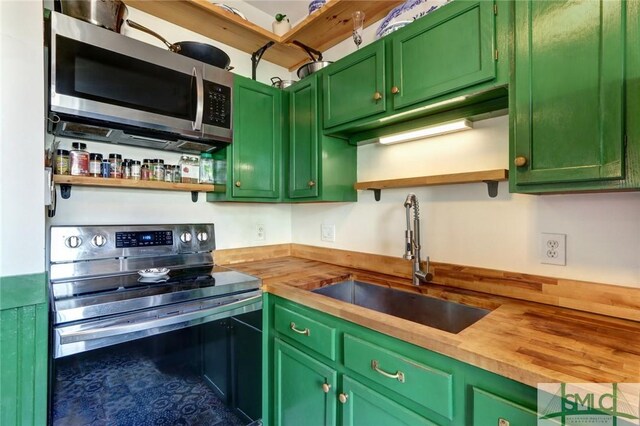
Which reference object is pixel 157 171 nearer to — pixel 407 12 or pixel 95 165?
pixel 95 165

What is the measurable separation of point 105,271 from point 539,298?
194cm

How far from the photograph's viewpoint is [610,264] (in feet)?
3.46

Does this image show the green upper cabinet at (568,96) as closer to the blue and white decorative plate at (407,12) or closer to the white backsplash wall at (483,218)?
the white backsplash wall at (483,218)

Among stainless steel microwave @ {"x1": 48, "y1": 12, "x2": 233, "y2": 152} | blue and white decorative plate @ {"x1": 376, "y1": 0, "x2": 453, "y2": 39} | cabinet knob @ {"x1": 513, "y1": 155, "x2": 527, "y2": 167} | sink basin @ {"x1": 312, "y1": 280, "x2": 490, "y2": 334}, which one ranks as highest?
blue and white decorative plate @ {"x1": 376, "y1": 0, "x2": 453, "y2": 39}

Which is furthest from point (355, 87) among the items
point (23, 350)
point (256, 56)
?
point (23, 350)

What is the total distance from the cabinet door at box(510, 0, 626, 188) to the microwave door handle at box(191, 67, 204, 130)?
138 centimetres

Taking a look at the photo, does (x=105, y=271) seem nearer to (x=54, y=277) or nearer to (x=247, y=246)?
(x=54, y=277)

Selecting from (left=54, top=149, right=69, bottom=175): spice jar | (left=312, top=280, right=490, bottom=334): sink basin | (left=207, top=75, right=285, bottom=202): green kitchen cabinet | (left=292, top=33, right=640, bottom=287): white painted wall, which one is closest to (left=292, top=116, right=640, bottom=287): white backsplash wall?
(left=292, top=33, right=640, bottom=287): white painted wall

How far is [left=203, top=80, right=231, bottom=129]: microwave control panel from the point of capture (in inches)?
62.7

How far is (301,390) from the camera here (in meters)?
1.32

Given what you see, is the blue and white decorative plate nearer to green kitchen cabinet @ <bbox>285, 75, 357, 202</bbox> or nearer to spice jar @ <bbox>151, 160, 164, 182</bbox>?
green kitchen cabinet @ <bbox>285, 75, 357, 202</bbox>

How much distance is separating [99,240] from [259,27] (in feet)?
4.86

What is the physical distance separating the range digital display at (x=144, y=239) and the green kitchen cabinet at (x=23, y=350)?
54cm

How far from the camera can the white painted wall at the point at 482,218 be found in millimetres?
1056
